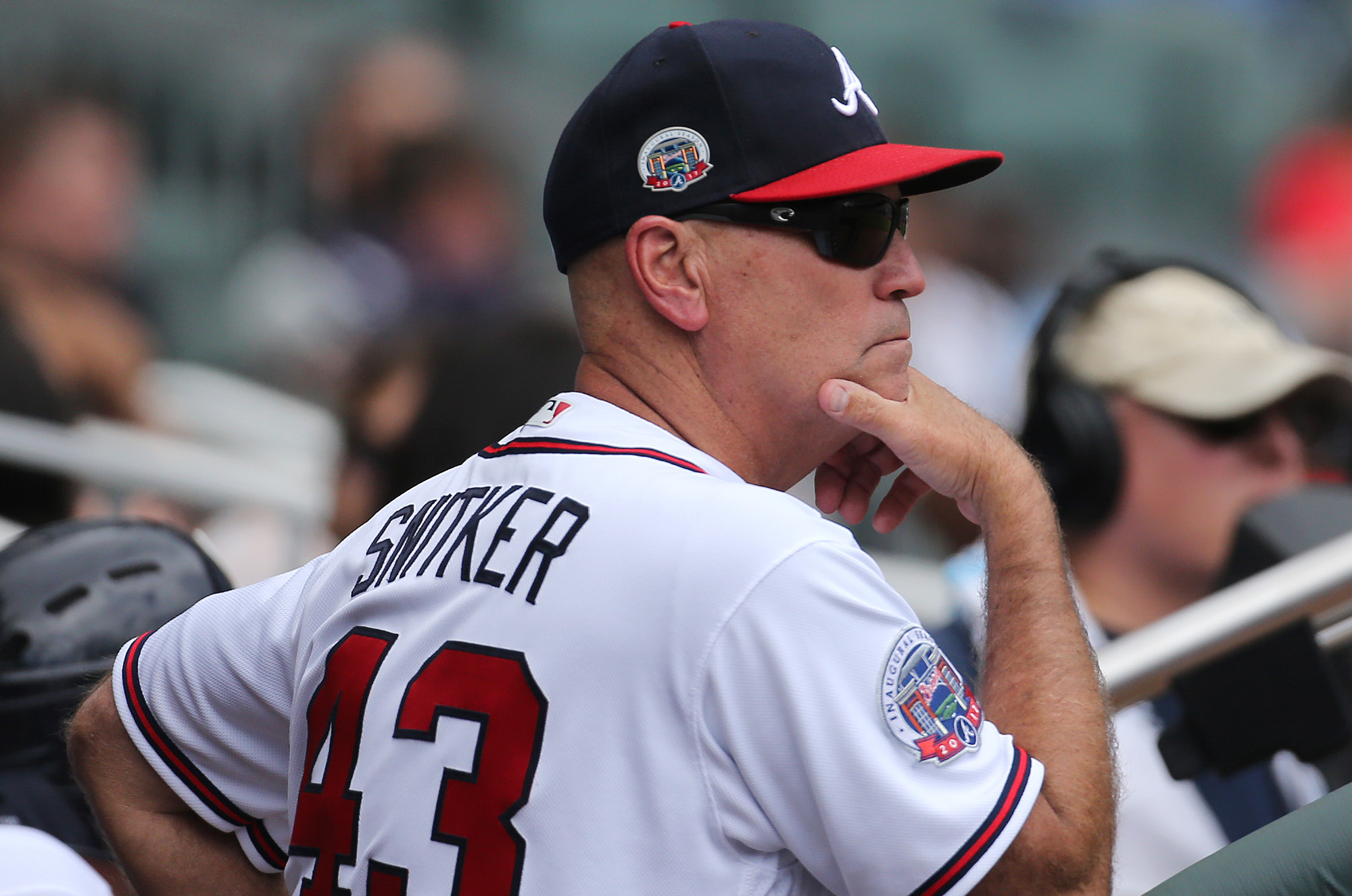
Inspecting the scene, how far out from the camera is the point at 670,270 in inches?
59.6

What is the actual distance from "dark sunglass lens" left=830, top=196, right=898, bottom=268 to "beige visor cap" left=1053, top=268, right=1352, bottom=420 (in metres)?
1.55

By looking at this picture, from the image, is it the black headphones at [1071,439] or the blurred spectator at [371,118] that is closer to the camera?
the black headphones at [1071,439]

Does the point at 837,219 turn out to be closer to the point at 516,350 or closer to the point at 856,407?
the point at 856,407

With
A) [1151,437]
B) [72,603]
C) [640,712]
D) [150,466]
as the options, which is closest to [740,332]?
[640,712]

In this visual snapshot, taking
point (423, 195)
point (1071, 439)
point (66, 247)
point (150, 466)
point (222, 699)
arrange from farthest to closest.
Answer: point (423, 195)
point (66, 247)
point (150, 466)
point (1071, 439)
point (222, 699)

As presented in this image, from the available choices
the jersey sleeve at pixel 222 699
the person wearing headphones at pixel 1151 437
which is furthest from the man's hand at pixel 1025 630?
the person wearing headphones at pixel 1151 437

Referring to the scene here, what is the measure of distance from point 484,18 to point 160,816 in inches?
274

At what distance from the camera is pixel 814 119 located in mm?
1491

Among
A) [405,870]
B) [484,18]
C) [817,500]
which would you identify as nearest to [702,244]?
[817,500]

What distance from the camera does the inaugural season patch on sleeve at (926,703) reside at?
1210 millimetres

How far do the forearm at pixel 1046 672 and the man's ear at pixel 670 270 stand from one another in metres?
0.36

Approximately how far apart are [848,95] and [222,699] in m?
0.93

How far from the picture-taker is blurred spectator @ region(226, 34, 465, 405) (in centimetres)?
537

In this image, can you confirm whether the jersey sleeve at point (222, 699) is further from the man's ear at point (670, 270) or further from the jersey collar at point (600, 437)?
the man's ear at point (670, 270)
